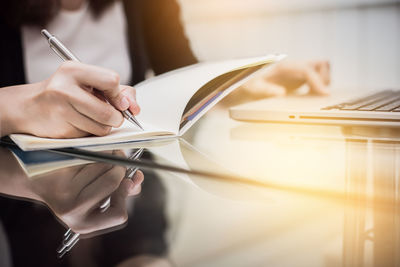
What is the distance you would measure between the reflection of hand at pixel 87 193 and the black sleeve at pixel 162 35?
2.57 ft

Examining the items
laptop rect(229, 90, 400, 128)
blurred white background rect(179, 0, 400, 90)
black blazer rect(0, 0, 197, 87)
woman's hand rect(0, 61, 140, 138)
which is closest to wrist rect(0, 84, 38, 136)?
woman's hand rect(0, 61, 140, 138)

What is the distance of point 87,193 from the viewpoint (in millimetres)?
257

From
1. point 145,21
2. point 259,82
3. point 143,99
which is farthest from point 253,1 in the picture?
point 143,99

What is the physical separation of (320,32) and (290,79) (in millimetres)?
787

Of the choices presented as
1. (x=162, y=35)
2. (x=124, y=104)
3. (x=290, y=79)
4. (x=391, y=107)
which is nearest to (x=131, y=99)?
(x=124, y=104)

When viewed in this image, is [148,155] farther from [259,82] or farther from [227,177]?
[259,82]

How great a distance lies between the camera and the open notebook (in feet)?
1.35

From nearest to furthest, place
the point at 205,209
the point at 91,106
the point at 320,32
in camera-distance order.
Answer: the point at 205,209 → the point at 91,106 → the point at 320,32

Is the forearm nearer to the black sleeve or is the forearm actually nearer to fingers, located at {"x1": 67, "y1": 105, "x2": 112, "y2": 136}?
fingers, located at {"x1": 67, "y1": 105, "x2": 112, "y2": 136}

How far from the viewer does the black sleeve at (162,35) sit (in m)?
1.06

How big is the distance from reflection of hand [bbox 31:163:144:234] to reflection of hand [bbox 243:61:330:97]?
473mm

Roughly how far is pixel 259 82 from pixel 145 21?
0.47 m

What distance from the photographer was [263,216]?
22 centimetres

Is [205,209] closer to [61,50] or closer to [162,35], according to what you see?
[61,50]
